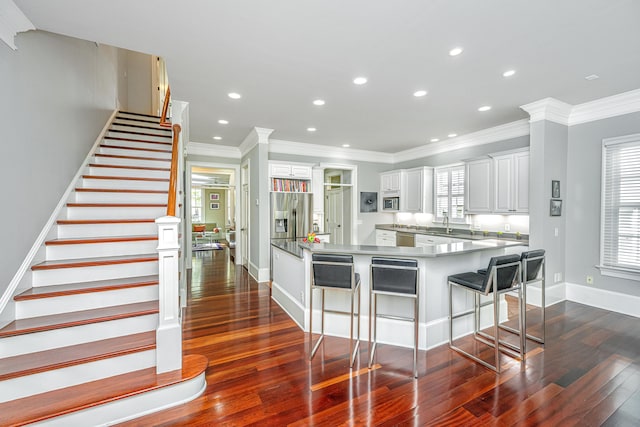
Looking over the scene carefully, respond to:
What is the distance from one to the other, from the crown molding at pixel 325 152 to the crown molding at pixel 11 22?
3793 mm

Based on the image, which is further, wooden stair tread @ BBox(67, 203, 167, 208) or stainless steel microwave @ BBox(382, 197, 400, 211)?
stainless steel microwave @ BBox(382, 197, 400, 211)

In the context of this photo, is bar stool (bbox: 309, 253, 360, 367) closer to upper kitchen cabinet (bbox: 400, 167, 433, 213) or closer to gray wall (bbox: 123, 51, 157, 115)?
upper kitchen cabinet (bbox: 400, 167, 433, 213)

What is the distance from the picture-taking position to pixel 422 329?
8.87 ft

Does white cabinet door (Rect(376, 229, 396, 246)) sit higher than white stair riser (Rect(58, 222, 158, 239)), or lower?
lower

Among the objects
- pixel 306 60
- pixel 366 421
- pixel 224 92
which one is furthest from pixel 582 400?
pixel 224 92

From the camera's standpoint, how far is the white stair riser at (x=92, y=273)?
2.32 metres

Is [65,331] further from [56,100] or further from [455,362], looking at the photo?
[455,362]

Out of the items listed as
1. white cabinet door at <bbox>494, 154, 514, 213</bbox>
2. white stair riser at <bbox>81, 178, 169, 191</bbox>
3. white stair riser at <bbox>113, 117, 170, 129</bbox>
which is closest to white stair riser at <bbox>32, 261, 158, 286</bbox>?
white stair riser at <bbox>81, 178, 169, 191</bbox>

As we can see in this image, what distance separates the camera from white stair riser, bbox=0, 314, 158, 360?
1.85m

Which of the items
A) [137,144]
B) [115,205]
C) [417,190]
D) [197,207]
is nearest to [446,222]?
[417,190]

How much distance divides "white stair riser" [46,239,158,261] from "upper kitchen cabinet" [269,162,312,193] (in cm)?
280

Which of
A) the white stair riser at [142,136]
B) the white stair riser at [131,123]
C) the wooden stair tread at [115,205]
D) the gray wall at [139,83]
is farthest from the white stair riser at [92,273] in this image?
the gray wall at [139,83]

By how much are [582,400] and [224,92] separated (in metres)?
4.46

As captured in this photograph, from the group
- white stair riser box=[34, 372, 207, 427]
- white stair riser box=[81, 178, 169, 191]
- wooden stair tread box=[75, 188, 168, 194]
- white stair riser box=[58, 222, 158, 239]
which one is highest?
white stair riser box=[81, 178, 169, 191]
